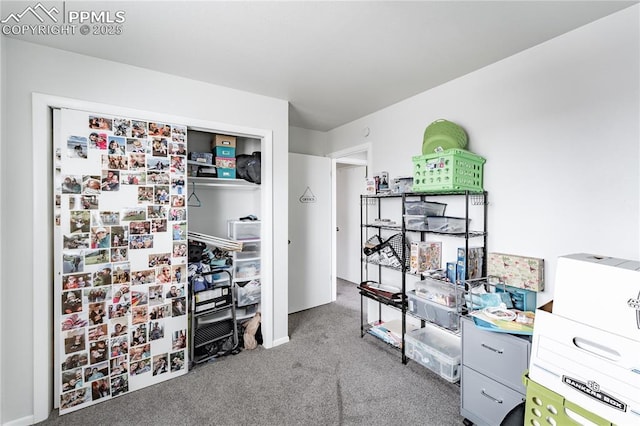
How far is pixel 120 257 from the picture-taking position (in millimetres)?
2084

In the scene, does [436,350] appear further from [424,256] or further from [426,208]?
[426,208]

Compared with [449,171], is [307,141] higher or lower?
higher

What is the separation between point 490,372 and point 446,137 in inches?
64.5

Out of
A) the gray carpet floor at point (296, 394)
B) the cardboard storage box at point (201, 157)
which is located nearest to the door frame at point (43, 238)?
the gray carpet floor at point (296, 394)

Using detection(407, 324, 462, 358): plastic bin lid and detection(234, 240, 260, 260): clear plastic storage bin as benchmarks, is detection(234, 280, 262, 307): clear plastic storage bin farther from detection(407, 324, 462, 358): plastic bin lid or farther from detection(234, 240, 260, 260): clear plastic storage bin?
detection(407, 324, 462, 358): plastic bin lid

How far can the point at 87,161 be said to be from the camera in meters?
1.97

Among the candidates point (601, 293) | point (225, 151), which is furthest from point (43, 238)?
point (601, 293)

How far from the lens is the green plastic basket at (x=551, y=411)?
1082 mm

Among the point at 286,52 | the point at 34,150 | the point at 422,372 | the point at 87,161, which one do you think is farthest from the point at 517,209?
the point at 34,150

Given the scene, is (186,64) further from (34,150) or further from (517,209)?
(517,209)

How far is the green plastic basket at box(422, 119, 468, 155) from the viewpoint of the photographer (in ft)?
7.30

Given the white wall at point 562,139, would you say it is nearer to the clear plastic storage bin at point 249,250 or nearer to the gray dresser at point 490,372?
the gray dresser at point 490,372

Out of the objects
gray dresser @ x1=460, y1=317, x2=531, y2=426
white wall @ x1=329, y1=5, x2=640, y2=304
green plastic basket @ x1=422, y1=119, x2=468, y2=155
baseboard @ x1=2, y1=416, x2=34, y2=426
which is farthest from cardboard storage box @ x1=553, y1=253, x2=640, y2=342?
baseboard @ x1=2, y1=416, x2=34, y2=426

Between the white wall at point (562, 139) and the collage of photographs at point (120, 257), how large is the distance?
2.46 metres
